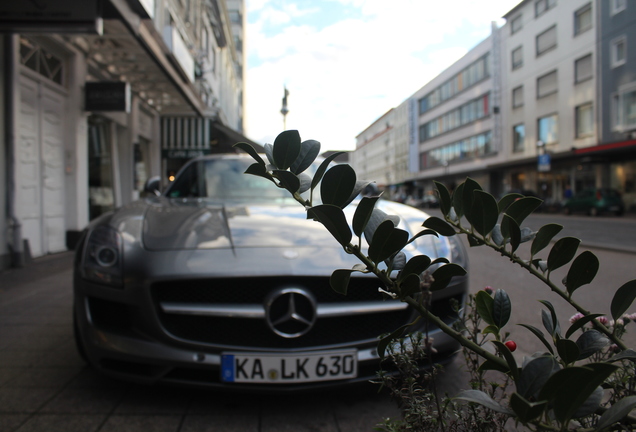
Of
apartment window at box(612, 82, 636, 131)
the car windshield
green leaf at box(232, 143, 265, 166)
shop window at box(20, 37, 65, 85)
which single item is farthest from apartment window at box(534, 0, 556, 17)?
green leaf at box(232, 143, 265, 166)

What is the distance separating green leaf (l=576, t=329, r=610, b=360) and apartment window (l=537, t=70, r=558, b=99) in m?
32.1

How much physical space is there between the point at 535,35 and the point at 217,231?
33.9 metres

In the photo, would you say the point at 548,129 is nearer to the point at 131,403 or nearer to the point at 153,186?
the point at 153,186

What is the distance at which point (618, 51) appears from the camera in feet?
77.7

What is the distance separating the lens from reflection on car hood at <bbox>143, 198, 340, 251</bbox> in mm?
2377

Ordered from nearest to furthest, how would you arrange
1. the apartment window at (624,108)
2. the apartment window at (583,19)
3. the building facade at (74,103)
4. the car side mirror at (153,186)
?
the car side mirror at (153,186), the building facade at (74,103), the apartment window at (624,108), the apartment window at (583,19)

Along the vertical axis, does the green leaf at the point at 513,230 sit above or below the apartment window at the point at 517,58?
below

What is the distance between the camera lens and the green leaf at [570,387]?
513 mm

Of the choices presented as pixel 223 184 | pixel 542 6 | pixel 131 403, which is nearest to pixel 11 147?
pixel 223 184

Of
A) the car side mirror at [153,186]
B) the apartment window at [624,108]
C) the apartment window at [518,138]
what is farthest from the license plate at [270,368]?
the apartment window at [518,138]

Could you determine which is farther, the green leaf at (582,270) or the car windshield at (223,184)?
the car windshield at (223,184)

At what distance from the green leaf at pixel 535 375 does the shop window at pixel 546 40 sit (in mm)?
33025

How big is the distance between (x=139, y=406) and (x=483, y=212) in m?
2.01

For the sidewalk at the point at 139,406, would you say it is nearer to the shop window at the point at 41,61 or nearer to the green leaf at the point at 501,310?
the green leaf at the point at 501,310
